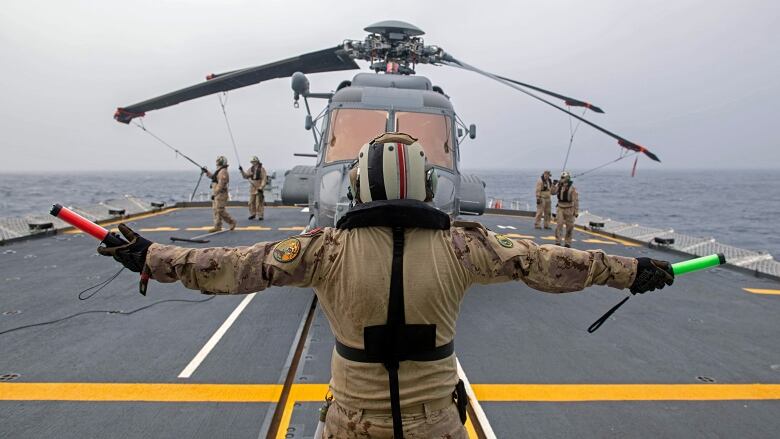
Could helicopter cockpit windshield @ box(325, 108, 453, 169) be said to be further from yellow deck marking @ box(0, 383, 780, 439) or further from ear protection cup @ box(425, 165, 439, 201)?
ear protection cup @ box(425, 165, 439, 201)

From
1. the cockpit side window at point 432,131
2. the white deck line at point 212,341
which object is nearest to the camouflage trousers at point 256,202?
the cockpit side window at point 432,131

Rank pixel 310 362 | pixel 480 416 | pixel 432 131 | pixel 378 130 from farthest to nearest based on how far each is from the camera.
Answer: pixel 432 131 → pixel 378 130 → pixel 310 362 → pixel 480 416

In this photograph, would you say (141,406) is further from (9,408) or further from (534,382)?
(534,382)

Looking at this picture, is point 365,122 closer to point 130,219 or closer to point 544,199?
point 544,199

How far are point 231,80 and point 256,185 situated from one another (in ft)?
16.3

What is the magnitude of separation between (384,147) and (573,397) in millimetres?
3273

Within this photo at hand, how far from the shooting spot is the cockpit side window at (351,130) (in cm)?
707

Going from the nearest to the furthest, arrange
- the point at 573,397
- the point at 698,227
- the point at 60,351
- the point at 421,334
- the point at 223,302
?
the point at 421,334, the point at 573,397, the point at 60,351, the point at 223,302, the point at 698,227

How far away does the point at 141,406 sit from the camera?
357cm

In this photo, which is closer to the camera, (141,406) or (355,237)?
(355,237)

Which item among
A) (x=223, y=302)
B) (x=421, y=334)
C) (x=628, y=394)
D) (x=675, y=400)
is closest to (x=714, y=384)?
(x=675, y=400)

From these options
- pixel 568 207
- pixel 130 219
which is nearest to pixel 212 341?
pixel 568 207

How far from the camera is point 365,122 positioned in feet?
24.0

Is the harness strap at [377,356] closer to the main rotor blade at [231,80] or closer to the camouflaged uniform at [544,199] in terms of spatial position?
the main rotor blade at [231,80]
